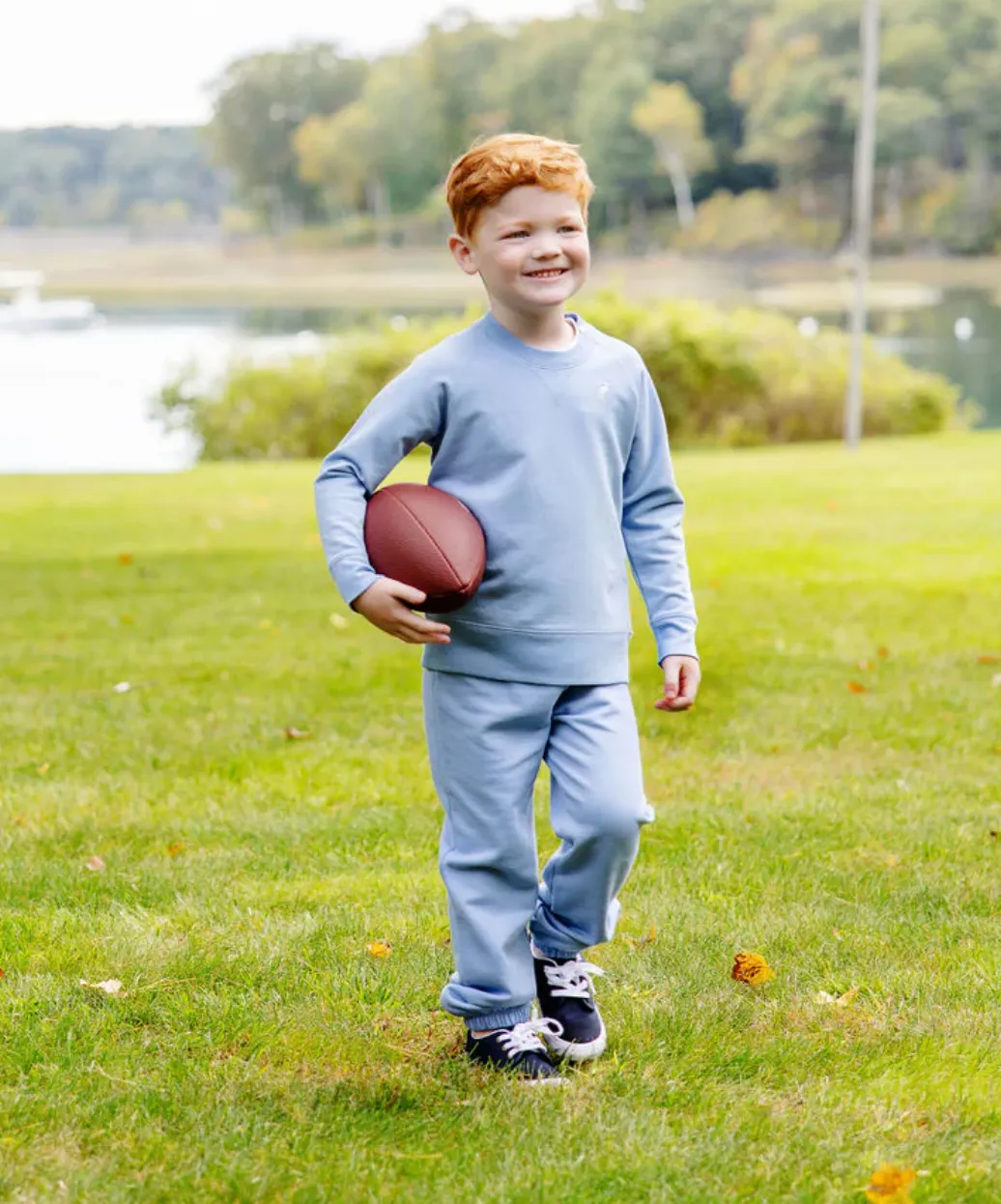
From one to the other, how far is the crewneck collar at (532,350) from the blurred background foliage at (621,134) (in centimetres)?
6642

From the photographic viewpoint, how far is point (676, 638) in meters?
3.37

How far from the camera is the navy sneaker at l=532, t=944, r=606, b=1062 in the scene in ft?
11.1

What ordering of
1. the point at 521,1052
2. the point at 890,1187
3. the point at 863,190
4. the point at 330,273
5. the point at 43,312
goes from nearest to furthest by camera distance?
the point at 890,1187, the point at 521,1052, the point at 863,190, the point at 43,312, the point at 330,273

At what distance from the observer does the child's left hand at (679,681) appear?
3.33 meters

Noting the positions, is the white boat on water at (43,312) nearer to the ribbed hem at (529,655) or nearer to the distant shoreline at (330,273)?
the distant shoreline at (330,273)

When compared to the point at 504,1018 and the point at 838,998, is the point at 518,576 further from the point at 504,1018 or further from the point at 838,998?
the point at 838,998

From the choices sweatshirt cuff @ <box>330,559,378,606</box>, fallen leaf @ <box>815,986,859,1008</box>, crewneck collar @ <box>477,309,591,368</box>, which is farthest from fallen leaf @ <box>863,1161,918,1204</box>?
crewneck collar @ <box>477,309,591,368</box>

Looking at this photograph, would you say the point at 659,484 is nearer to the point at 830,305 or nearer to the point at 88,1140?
the point at 88,1140

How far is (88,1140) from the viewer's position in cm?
305

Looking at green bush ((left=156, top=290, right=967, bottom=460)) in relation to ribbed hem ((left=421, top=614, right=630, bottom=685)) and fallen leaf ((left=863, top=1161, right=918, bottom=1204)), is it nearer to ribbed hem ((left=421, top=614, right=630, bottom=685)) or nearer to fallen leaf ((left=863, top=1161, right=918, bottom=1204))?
ribbed hem ((left=421, top=614, right=630, bottom=685))

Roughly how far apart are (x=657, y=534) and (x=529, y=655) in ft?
1.44

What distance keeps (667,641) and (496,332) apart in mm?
707

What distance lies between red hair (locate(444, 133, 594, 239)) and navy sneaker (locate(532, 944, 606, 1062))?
4.88 ft

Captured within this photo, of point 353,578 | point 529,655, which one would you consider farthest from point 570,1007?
point 353,578
